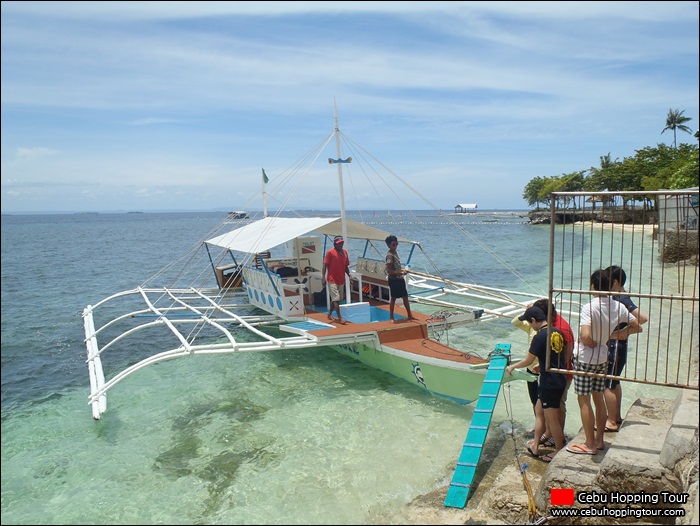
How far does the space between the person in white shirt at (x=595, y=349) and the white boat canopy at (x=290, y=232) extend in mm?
6508

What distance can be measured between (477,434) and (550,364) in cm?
131

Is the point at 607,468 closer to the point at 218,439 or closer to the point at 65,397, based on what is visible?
the point at 218,439

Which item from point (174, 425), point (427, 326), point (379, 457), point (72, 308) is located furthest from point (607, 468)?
point (72, 308)

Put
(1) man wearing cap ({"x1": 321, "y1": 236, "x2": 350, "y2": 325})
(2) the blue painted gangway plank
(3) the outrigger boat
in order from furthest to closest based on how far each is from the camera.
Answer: (1) man wearing cap ({"x1": 321, "y1": 236, "x2": 350, "y2": 325})
(3) the outrigger boat
(2) the blue painted gangway plank

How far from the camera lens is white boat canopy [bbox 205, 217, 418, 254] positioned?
10766 millimetres


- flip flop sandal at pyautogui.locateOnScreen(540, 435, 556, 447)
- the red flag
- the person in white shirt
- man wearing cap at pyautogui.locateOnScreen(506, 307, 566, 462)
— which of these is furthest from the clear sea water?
the person in white shirt

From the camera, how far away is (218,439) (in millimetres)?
7406

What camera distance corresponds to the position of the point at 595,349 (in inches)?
195

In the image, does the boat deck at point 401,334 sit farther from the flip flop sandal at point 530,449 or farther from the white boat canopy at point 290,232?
the white boat canopy at point 290,232

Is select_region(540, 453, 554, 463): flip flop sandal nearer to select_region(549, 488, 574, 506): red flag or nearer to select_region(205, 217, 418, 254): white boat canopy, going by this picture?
select_region(549, 488, 574, 506): red flag

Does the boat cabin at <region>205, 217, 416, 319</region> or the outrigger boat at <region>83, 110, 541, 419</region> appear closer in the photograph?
the outrigger boat at <region>83, 110, 541, 419</region>

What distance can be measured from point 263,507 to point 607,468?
3796 mm

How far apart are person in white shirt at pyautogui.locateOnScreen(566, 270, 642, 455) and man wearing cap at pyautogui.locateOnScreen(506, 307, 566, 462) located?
0.23m

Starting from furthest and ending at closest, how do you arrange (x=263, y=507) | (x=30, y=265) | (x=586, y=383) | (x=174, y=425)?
(x=30, y=265)
(x=174, y=425)
(x=263, y=507)
(x=586, y=383)
